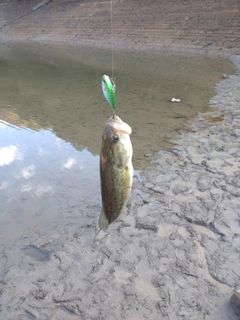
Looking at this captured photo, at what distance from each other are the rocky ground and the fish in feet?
4.13

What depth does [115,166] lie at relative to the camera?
2.11 meters

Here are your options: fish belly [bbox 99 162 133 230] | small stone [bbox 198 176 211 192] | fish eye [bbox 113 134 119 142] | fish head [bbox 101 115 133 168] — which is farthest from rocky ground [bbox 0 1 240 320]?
fish eye [bbox 113 134 119 142]

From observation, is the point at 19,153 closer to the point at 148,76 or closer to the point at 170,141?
the point at 170,141

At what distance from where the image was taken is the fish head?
1988 mm

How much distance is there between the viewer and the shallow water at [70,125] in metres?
4.88

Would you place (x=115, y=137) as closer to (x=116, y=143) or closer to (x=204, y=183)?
(x=116, y=143)

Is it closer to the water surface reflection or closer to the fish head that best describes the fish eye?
the fish head

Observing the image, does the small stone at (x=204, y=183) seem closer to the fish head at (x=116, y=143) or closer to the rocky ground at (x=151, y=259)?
the rocky ground at (x=151, y=259)

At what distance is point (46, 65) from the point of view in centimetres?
1852

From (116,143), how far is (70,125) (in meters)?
6.40

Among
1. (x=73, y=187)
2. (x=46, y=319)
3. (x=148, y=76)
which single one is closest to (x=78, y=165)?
(x=73, y=187)

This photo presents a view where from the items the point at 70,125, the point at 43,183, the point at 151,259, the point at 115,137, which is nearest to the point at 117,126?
the point at 115,137

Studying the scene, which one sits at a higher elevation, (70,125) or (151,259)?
(151,259)

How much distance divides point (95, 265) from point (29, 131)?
5431 mm
